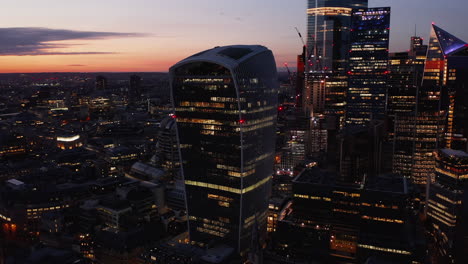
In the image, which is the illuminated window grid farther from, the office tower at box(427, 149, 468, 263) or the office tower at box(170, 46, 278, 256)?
the office tower at box(427, 149, 468, 263)

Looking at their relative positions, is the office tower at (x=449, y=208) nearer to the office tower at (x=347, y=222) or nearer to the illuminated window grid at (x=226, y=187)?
the office tower at (x=347, y=222)

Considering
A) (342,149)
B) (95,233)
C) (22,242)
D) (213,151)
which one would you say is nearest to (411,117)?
(342,149)

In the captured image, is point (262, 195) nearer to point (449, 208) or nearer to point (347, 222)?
point (347, 222)

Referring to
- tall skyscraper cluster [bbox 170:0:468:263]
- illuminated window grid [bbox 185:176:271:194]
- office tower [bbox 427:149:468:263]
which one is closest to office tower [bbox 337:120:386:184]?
tall skyscraper cluster [bbox 170:0:468:263]

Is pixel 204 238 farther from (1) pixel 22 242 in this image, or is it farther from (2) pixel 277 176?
(2) pixel 277 176

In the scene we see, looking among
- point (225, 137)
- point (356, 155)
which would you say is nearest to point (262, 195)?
point (225, 137)
